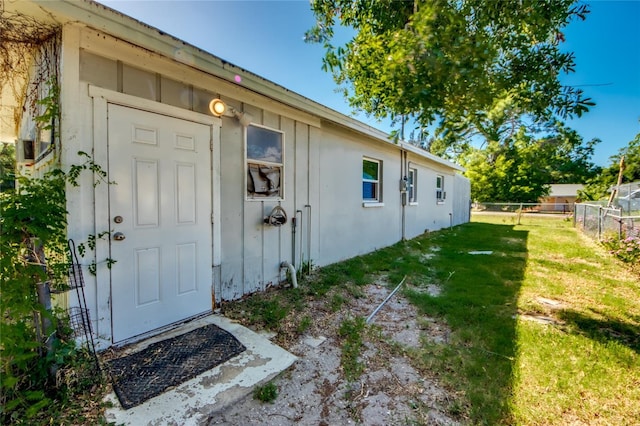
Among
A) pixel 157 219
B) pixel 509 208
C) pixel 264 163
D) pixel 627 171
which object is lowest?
pixel 509 208

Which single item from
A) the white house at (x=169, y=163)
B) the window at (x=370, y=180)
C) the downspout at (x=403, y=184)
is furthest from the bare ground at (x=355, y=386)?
the downspout at (x=403, y=184)

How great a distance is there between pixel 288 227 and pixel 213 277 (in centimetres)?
143

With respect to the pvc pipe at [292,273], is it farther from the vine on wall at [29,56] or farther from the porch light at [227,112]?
the vine on wall at [29,56]

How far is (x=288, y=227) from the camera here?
4.32 metres

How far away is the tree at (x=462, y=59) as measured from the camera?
188 centimetres

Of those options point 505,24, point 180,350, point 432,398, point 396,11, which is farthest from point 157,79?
point 432,398

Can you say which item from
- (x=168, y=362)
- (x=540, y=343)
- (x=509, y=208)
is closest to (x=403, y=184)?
(x=540, y=343)

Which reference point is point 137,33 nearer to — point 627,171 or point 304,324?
point 304,324

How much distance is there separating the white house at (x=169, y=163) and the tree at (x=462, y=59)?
1.47 meters

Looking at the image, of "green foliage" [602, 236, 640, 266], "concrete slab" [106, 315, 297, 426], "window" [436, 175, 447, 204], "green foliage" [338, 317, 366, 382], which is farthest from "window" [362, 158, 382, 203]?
"window" [436, 175, 447, 204]

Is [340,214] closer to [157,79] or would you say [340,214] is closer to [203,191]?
[203,191]

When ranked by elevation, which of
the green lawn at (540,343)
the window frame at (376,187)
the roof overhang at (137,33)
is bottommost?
the green lawn at (540,343)

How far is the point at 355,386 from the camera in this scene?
208 cm

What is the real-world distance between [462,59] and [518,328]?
2.77 meters
